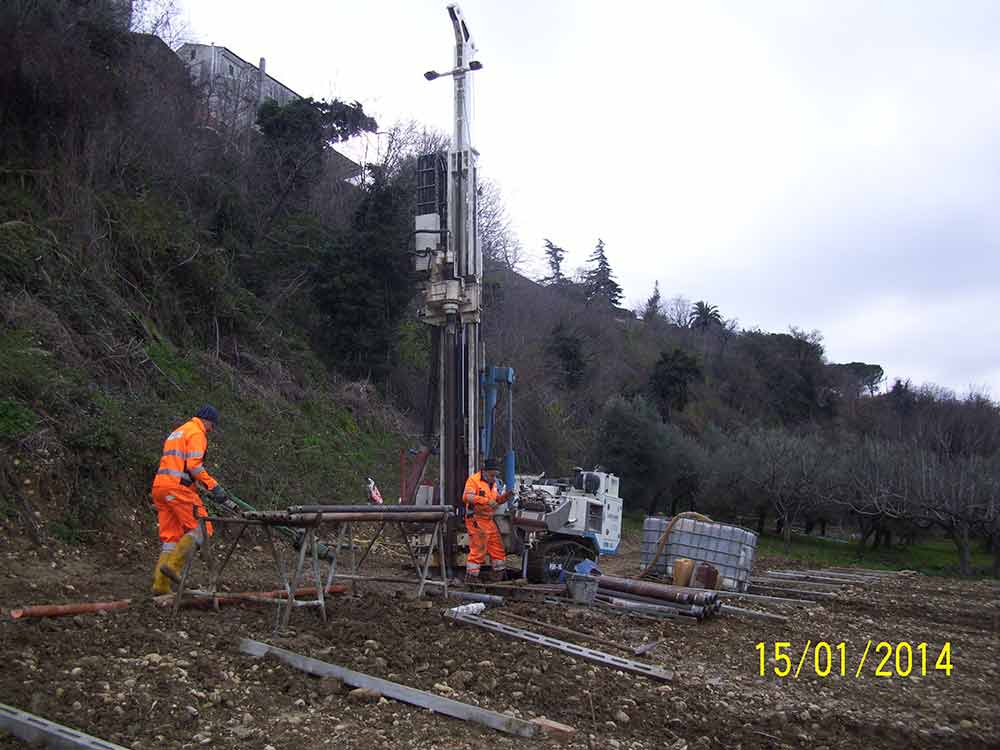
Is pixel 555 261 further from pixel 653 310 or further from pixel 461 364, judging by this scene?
pixel 461 364

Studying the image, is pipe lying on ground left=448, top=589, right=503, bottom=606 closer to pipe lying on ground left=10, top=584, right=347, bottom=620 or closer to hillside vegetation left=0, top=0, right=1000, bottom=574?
pipe lying on ground left=10, top=584, right=347, bottom=620

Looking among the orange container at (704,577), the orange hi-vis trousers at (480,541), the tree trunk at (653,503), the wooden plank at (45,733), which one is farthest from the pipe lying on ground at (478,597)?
the tree trunk at (653,503)

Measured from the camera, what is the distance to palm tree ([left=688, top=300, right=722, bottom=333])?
81938 mm

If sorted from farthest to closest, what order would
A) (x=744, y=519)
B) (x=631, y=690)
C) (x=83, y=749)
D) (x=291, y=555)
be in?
1. (x=744, y=519)
2. (x=291, y=555)
3. (x=631, y=690)
4. (x=83, y=749)

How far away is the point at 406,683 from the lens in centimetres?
622

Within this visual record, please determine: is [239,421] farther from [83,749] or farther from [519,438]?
[519,438]

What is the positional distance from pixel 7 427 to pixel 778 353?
216 feet

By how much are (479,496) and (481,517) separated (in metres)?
0.30

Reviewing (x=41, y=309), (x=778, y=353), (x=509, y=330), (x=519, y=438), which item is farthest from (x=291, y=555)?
(x=778, y=353)

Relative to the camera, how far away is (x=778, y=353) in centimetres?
6975

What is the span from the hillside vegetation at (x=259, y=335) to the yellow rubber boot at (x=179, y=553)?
2811mm

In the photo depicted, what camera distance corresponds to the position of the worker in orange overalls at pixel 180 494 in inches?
317

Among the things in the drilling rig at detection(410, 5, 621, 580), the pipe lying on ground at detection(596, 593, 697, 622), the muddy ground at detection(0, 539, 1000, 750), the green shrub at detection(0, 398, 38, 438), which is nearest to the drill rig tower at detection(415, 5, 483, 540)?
the drilling rig at detection(410, 5, 621, 580)

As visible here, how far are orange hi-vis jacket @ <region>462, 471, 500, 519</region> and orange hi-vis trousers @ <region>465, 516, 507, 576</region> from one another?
4.1 inches
